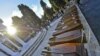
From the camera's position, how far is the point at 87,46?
2.49 metres

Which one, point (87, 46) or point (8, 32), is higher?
point (8, 32)

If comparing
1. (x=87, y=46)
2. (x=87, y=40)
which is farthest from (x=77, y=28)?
(x=87, y=46)

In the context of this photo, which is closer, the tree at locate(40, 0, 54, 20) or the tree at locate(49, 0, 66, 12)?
the tree at locate(49, 0, 66, 12)

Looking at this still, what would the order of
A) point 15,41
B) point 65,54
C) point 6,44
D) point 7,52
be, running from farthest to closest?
1. point 15,41
2. point 6,44
3. point 7,52
4. point 65,54

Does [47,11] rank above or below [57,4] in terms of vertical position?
above

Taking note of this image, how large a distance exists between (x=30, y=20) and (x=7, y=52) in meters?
20.5

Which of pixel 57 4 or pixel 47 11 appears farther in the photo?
pixel 47 11

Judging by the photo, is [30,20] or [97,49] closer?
[97,49]

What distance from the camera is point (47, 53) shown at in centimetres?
269

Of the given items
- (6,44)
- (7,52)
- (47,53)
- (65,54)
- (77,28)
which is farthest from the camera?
(6,44)

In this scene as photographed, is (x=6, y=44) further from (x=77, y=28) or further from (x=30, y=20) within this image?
(x=30, y=20)

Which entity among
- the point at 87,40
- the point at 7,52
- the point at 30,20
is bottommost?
the point at 87,40

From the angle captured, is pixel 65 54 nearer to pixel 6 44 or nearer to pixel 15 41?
pixel 6 44

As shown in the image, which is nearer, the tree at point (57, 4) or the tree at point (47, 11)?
the tree at point (57, 4)
